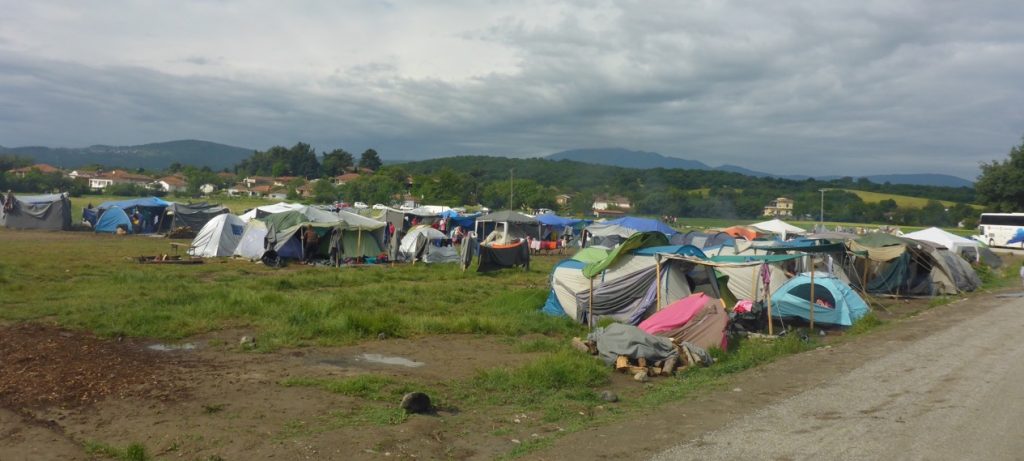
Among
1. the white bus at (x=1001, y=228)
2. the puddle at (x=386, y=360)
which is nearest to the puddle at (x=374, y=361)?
the puddle at (x=386, y=360)

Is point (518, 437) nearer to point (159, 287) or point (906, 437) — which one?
point (906, 437)

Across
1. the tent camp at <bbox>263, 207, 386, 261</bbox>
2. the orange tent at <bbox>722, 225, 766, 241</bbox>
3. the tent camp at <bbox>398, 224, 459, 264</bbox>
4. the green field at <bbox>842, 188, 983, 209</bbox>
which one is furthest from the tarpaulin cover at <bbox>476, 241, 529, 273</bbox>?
the green field at <bbox>842, 188, 983, 209</bbox>

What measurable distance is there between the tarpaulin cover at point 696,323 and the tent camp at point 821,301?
3794 mm

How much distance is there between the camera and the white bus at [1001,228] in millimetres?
48656

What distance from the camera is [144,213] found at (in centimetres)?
3909

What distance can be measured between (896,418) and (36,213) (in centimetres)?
4429

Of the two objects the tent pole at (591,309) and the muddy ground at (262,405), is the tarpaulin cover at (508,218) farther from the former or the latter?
the muddy ground at (262,405)

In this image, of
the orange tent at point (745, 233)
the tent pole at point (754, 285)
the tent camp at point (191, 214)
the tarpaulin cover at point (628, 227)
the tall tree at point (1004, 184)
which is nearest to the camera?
the tent pole at point (754, 285)

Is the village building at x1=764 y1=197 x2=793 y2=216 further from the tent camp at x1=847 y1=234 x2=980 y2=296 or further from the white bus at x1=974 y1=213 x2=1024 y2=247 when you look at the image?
the tent camp at x1=847 y1=234 x2=980 y2=296

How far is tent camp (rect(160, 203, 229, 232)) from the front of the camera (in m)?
38.1

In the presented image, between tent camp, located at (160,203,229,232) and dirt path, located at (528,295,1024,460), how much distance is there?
3489 cm

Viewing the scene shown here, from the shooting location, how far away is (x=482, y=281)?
21.4 metres

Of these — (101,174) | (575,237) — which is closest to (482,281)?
(575,237)

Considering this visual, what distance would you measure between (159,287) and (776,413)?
1449 centimetres
